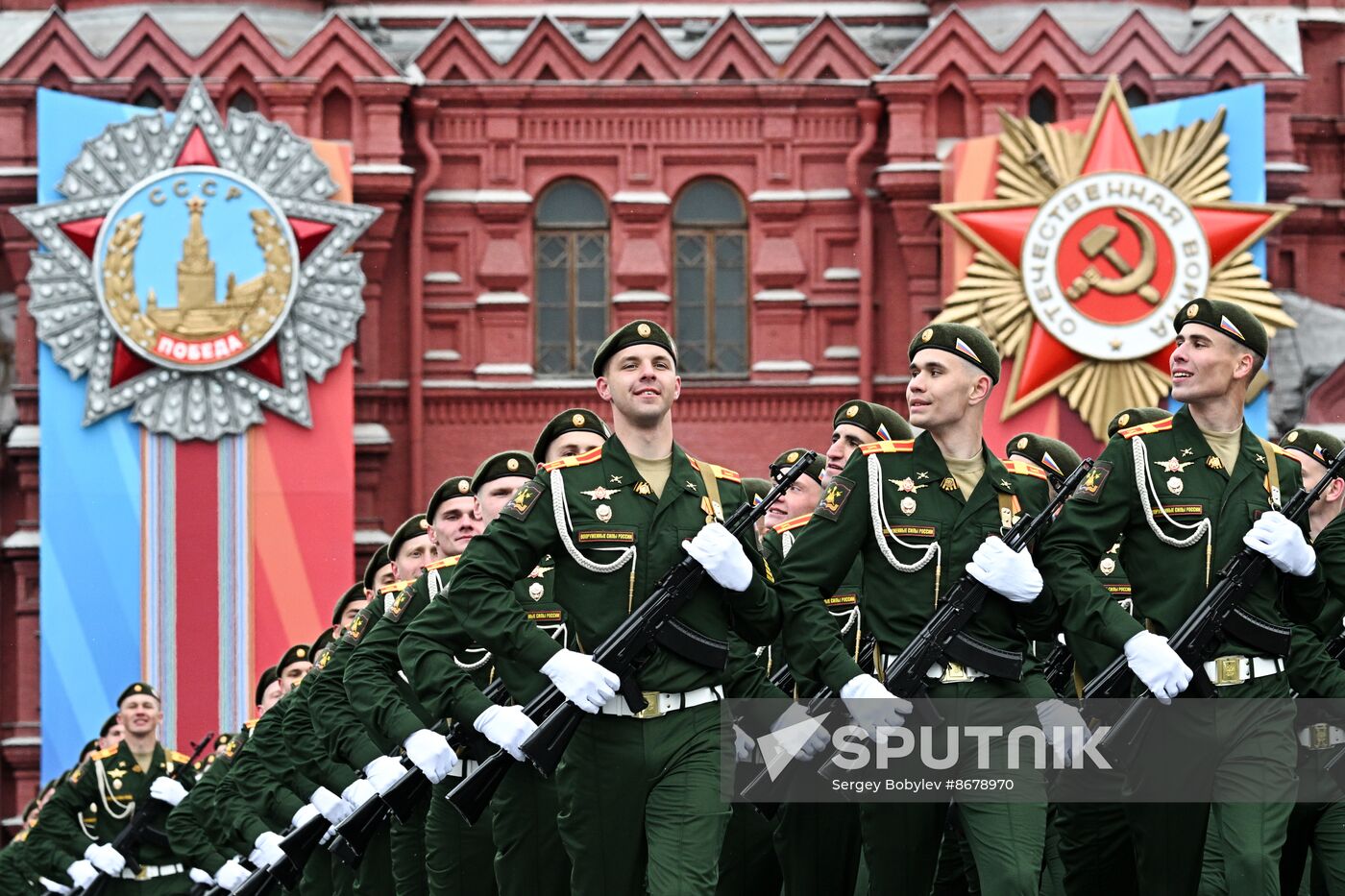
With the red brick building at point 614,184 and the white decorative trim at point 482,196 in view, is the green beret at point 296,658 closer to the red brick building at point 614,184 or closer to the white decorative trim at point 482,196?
the red brick building at point 614,184

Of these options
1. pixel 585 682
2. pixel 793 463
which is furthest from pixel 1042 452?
pixel 585 682

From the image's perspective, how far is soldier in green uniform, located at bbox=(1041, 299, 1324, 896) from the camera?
847 cm

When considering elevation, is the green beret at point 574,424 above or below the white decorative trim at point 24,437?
above

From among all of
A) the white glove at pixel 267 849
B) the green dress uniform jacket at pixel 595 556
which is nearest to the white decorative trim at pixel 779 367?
the white glove at pixel 267 849

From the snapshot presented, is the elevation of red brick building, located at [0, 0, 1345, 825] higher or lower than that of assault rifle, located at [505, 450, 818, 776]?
higher

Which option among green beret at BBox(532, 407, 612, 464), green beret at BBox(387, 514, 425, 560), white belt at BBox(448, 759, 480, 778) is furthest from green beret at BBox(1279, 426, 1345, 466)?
green beret at BBox(387, 514, 425, 560)

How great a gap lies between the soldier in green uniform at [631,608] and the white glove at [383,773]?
2.32m

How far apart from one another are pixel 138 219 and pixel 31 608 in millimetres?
3458

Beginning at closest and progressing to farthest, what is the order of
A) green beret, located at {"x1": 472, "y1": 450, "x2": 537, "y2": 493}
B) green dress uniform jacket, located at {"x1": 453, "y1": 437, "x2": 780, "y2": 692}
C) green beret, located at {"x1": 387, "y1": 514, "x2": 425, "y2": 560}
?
green dress uniform jacket, located at {"x1": 453, "y1": 437, "x2": 780, "y2": 692}
green beret, located at {"x1": 472, "y1": 450, "x2": 537, "y2": 493}
green beret, located at {"x1": 387, "y1": 514, "x2": 425, "y2": 560}

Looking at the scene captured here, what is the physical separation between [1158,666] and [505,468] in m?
3.37

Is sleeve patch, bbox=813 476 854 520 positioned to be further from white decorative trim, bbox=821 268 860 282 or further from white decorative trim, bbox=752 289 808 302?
white decorative trim, bbox=821 268 860 282

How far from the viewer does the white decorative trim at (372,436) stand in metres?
23.3

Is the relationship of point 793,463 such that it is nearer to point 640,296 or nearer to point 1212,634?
point 1212,634

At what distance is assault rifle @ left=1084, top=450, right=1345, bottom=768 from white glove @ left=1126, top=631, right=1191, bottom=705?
0.13 metres
